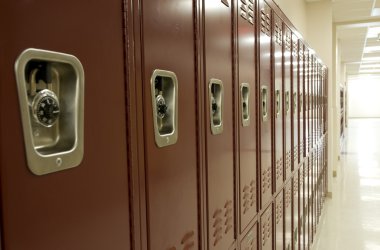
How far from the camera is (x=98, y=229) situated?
27.3 inches

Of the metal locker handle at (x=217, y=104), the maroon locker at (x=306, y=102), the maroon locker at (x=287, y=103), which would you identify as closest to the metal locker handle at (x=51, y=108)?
the metal locker handle at (x=217, y=104)

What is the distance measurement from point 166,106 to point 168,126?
0.06 metres

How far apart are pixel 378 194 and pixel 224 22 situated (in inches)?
239

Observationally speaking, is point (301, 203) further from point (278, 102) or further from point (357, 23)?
point (357, 23)

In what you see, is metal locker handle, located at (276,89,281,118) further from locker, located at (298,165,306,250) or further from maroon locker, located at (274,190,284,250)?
locker, located at (298,165,306,250)

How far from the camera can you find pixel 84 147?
65cm

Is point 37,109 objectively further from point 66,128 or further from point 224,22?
point 224,22

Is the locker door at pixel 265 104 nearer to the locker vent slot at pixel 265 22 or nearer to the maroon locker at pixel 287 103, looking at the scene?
the locker vent slot at pixel 265 22

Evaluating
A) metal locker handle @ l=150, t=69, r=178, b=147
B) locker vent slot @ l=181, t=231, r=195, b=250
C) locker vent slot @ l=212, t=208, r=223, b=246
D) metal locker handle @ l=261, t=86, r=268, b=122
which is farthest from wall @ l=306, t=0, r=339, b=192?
metal locker handle @ l=150, t=69, r=178, b=147

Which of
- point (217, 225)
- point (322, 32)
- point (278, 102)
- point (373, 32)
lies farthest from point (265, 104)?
point (373, 32)

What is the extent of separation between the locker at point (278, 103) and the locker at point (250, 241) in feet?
1.78

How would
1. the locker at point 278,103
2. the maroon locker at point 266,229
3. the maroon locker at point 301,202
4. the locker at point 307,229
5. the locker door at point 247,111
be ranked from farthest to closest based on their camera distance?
the locker at point 307,229 → the maroon locker at point 301,202 → the locker at point 278,103 → the maroon locker at point 266,229 → the locker door at point 247,111

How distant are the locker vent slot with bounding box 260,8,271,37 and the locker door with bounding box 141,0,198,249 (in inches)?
38.8

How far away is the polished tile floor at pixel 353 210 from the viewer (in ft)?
14.1
